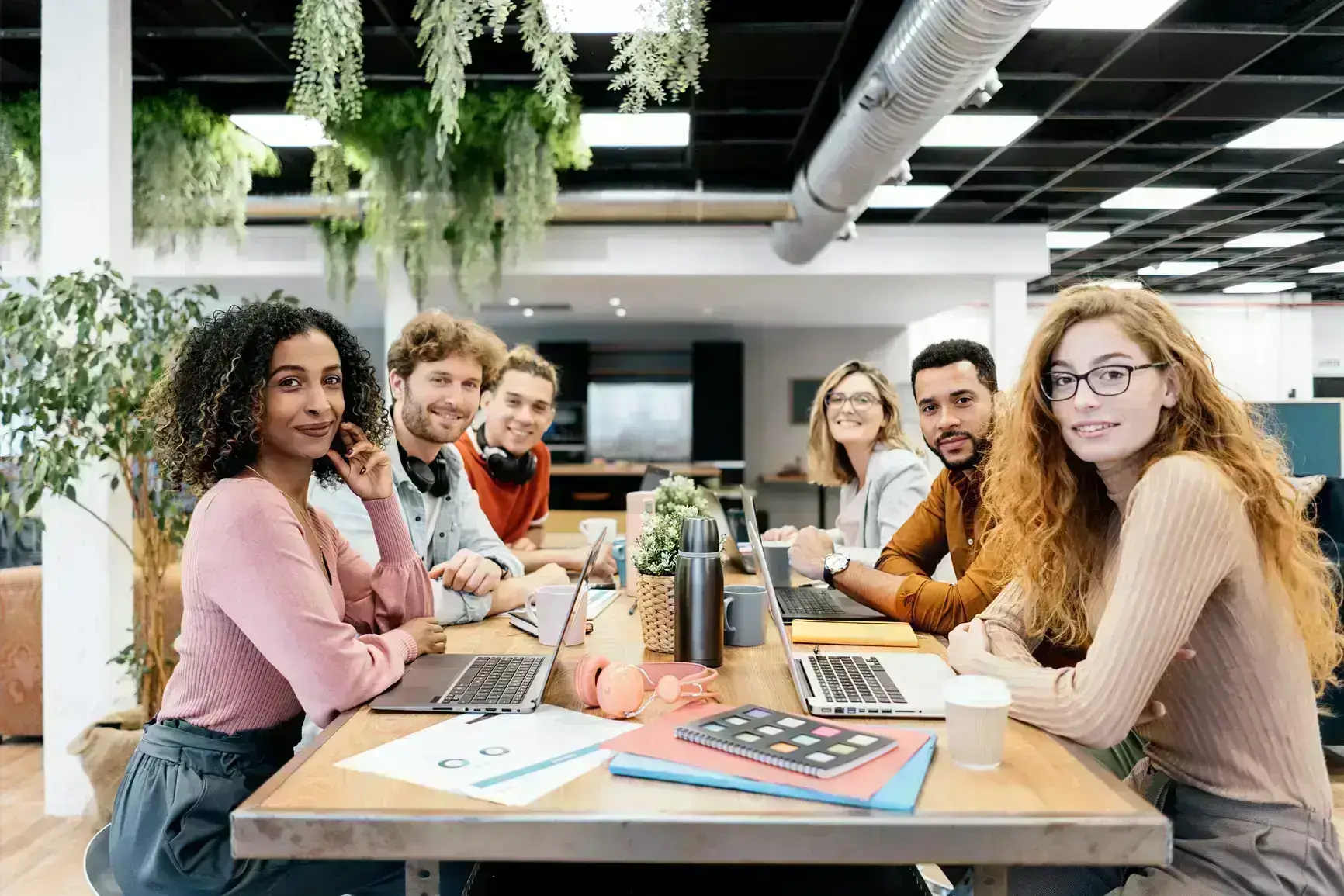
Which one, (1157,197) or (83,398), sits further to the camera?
(1157,197)

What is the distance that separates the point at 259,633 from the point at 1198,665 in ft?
4.57

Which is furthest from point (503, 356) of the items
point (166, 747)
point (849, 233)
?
point (849, 233)

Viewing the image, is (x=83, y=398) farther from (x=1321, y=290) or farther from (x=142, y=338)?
(x=1321, y=290)

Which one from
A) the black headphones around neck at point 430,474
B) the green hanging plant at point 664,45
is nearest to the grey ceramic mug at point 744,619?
the black headphones around neck at point 430,474

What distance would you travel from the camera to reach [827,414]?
11.7ft

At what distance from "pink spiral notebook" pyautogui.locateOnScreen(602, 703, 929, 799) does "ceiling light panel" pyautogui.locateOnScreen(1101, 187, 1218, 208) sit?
6920mm

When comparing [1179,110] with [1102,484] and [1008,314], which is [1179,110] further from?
[1102,484]

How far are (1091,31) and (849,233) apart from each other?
2.89 m

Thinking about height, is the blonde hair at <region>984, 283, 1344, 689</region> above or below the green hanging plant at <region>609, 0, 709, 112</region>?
below

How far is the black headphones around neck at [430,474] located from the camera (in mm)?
2615

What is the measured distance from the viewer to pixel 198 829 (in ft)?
4.55

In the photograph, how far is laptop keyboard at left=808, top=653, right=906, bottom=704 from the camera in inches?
55.1

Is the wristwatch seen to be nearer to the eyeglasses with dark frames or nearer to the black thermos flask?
the black thermos flask

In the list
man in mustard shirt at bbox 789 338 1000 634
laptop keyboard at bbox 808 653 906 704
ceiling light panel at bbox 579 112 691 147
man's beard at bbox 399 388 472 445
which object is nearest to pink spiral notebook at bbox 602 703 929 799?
laptop keyboard at bbox 808 653 906 704
